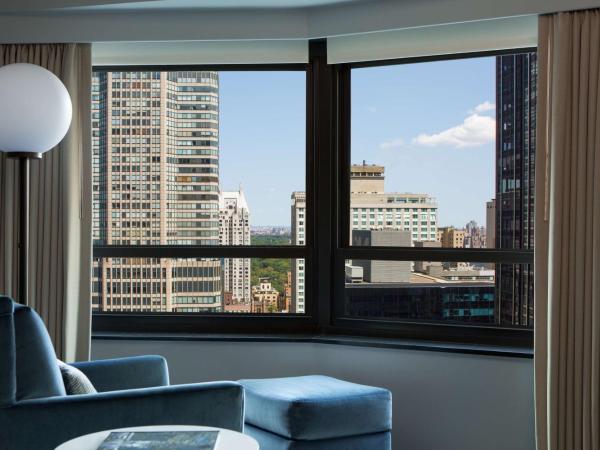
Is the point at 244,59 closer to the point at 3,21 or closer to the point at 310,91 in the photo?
the point at 310,91

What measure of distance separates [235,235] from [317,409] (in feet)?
5.07

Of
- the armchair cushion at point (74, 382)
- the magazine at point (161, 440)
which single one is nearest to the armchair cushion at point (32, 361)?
the armchair cushion at point (74, 382)

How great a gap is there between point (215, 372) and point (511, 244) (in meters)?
1.80

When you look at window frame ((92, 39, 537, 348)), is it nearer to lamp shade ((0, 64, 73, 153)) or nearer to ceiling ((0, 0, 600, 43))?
ceiling ((0, 0, 600, 43))

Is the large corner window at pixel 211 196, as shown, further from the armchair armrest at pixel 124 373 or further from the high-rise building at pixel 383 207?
the armchair armrest at pixel 124 373

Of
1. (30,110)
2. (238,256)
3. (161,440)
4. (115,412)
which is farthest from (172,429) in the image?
(238,256)

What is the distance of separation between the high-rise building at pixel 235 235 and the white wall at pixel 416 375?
353mm

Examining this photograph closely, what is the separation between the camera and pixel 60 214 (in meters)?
4.59

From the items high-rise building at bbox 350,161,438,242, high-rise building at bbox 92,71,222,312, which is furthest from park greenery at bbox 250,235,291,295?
high-rise building at bbox 350,161,438,242

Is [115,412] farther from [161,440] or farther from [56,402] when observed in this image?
[161,440]

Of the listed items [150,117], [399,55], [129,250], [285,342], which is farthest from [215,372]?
[399,55]

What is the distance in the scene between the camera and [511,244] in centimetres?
434

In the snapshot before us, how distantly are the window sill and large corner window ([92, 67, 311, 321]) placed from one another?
0.19 m

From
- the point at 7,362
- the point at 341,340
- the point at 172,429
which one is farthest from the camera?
the point at 341,340
